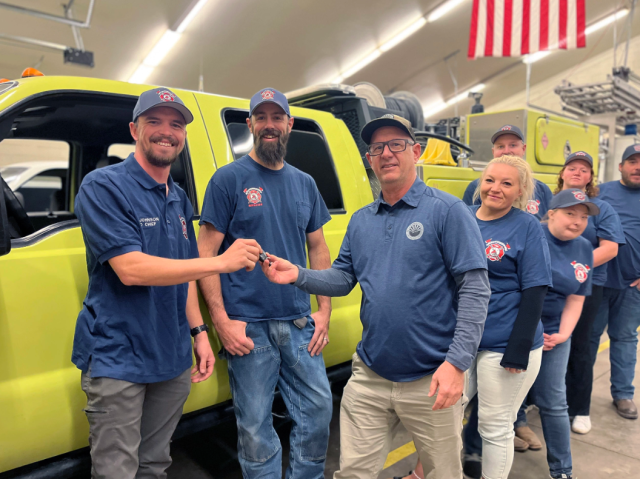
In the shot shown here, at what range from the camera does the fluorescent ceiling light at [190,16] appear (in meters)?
9.67

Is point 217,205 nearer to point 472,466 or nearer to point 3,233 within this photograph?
point 3,233

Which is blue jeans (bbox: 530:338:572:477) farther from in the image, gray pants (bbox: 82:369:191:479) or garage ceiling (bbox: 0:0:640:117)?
garage ceiling (bbox: 0:0:640:117)

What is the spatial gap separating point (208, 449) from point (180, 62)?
32.7 ft

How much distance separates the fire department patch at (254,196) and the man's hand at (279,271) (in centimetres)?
31

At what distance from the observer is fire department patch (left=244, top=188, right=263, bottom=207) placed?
7.34 feet

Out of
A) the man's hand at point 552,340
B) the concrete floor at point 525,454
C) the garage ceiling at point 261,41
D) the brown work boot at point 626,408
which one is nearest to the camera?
the man's hand at point 552,340

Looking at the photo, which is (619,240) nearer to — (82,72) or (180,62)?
(180,62)

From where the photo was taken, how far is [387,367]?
6.34 feet

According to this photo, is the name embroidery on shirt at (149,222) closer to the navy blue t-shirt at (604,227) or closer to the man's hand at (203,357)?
the man's hand at (203,357)

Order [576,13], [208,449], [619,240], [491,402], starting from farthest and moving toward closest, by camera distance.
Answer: [576,13]
[619,240]
[208,449]
[491,402]

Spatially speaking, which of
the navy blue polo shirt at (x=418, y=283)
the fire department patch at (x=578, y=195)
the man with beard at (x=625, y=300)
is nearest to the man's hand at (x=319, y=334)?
the navy blue polo shirt at (x=418, y=283)

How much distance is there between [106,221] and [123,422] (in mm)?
714

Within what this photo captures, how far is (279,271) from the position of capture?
6.73 feet

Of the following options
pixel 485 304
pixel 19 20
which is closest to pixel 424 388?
pixel 485 304
